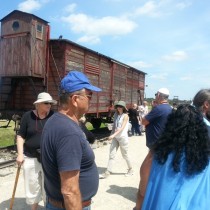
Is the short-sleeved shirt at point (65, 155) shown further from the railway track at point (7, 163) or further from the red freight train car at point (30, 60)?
the red freight train car at point (30, 60)

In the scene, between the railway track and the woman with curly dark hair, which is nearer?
the woman with curly dark hair

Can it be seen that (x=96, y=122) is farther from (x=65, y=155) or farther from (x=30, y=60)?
(x=65, y=155)

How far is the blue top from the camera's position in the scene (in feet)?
7.15

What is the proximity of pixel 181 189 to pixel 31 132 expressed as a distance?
2.84 meters

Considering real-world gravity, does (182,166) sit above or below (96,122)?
above

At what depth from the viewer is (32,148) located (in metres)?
4.50

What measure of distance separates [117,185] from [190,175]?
A: 4.70m

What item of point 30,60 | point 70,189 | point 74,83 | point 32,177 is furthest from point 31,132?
point 30,60

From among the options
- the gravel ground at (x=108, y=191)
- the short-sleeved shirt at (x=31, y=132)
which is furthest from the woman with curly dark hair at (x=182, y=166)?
the gravel ground at (x=108, y=191)

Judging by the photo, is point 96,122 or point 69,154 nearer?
point 69,154

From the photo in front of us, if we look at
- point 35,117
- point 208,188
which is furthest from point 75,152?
point 35,117

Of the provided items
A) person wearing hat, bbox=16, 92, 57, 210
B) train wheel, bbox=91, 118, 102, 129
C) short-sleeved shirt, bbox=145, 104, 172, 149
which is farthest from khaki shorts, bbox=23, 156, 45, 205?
train wheel, bbox=91, 118, 102, 129

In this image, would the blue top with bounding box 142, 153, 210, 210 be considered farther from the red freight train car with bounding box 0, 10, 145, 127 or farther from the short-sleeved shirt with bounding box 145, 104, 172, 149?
the red freight train car with bounding box 0, 10, 145, 127

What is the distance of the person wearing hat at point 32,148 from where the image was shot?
14.8 feet
